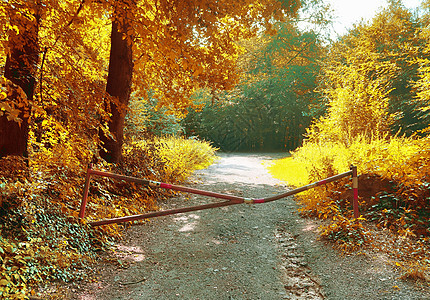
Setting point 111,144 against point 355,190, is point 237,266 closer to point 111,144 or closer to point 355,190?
point 355,190

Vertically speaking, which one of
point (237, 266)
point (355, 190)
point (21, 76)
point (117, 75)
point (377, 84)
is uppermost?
point (377, 84)

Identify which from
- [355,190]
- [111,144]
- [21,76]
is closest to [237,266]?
[355,190]

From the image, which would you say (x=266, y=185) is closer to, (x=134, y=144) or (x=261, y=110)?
(x=134, y=144)

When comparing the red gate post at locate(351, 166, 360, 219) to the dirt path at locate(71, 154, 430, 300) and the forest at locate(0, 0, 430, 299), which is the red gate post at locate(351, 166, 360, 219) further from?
the dirt path at locate(71, 154, 430, 300)

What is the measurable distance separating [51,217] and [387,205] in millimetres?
5631

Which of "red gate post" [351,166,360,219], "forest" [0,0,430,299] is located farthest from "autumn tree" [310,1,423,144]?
"red gate post" [351,166,360,219]

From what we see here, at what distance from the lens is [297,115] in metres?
30.2

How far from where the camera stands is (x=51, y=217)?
4.64 metres

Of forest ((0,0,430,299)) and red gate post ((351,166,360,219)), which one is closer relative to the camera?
forest ((0,0,430,299))

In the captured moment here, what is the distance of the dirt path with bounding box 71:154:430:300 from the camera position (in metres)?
3.86

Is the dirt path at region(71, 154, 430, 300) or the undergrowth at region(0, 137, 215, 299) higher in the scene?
the undergrowth at region(0, 137, 215, 299)

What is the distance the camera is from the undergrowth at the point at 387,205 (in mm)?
4738

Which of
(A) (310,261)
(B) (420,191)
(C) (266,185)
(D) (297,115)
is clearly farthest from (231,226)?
(D) (297,115)

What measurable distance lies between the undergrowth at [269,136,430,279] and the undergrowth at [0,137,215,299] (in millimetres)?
3844
